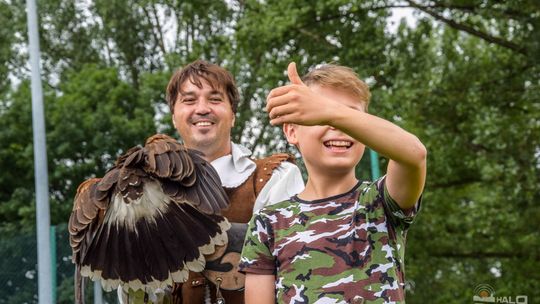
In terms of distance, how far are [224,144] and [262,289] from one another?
4.67 feet

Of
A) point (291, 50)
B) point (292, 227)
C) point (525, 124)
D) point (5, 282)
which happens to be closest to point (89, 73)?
point (291, 50)

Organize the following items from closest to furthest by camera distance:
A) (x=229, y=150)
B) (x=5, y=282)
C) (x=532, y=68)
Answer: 1. (x=229, y=150)
2. (x=5, y=282)
3. (x=532, y=68)

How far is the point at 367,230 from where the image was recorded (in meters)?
3.08

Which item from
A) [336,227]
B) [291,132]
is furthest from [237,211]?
[336,227]

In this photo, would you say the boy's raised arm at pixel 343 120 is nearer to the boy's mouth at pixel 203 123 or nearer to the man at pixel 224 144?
the man at pixel 224 144

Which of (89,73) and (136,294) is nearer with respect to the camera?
(136,294)

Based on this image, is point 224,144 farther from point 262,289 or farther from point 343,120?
point 343,120

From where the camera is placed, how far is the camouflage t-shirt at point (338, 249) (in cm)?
302

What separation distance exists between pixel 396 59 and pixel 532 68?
194cm

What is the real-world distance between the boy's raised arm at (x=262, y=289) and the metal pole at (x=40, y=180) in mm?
7724

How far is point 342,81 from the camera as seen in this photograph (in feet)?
10.7

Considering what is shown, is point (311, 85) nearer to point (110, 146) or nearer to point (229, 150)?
point (229, 150)

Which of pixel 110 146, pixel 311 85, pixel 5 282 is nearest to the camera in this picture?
pixel 311 85

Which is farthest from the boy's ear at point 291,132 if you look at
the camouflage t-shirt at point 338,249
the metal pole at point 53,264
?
the metal pole at point 53,264
